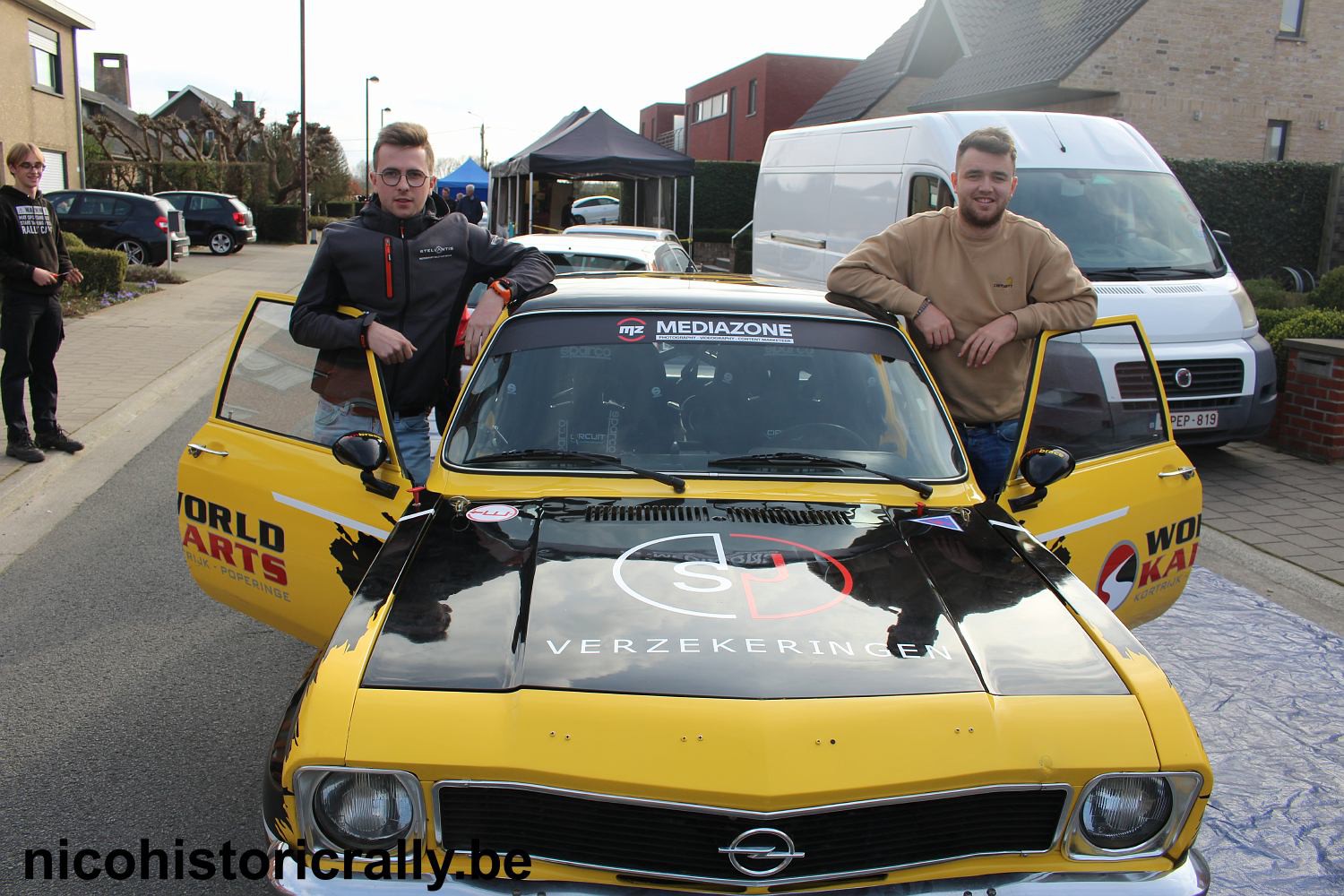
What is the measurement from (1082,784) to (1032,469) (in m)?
1.39

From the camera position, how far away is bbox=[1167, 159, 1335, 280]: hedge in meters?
18.6

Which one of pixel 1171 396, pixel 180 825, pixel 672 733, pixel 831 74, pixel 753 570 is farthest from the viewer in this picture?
pixel 831 74

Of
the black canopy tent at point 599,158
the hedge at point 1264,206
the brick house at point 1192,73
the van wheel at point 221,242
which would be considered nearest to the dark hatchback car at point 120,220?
the van wheel at point 221,242

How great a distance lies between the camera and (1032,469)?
347 cm

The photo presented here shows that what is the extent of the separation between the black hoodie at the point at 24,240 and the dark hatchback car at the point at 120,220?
1769cm

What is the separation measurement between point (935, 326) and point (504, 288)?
1523 mm

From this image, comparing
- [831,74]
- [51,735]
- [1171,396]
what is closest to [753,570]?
[51,735]

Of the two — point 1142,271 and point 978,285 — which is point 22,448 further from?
point 1142,271

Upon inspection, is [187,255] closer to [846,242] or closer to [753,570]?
[846,242]

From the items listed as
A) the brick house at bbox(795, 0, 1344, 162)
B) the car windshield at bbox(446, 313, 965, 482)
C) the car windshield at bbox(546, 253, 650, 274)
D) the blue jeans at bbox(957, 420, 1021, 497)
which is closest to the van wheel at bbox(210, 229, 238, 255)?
the brick house at bbox(795, 0, 1344, 162)

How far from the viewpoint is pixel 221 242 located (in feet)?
99.5

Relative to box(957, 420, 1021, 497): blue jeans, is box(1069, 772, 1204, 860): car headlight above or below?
below

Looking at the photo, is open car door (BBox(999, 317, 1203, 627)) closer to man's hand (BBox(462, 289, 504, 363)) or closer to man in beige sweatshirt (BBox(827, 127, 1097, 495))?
man in beige sweatshirt (BBox(827, 127, 1097, 495))

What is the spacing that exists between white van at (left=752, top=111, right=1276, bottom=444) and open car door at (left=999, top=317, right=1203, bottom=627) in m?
3.19
